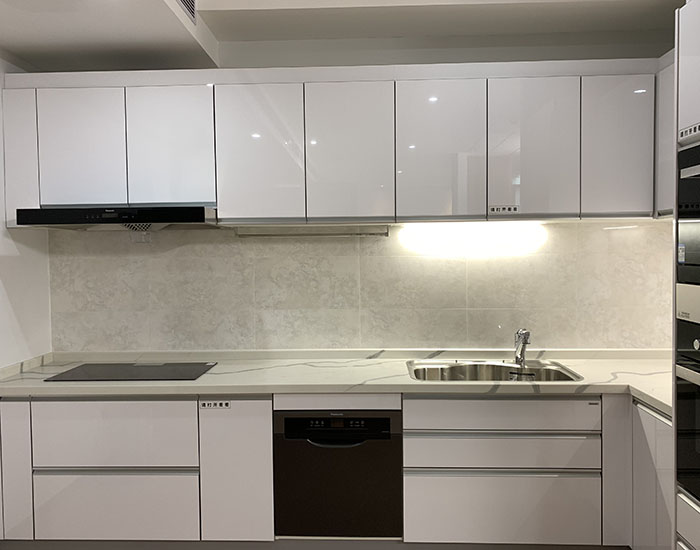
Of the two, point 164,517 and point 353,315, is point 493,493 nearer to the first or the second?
point 353,315

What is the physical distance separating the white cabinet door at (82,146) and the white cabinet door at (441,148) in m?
1.30

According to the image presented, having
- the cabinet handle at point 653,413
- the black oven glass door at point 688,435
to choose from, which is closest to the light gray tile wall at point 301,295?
the cabinet handle at point 653,413

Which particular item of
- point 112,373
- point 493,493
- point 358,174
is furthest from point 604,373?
point 112,373

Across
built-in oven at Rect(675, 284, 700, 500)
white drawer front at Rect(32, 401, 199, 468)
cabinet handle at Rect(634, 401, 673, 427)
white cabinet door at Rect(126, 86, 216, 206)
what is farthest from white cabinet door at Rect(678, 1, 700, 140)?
white drawer front at Rect(32, 401, 199, 468)

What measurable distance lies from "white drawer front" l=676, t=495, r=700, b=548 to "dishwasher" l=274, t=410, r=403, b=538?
108 cm

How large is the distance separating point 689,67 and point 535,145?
3.32ft

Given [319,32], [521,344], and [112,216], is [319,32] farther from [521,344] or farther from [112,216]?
[521,344]

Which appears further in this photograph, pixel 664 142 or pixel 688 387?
pixel 664 142

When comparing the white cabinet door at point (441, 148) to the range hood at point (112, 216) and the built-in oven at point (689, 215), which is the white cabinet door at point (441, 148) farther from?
the built-in oven at point (689, 215)

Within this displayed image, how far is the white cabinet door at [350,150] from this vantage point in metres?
2.85

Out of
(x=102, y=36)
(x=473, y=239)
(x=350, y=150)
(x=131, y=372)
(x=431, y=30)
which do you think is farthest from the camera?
(x=473, y=239)

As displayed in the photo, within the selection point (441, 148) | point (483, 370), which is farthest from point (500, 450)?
point (441, 148)

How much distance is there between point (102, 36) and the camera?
2756 mm

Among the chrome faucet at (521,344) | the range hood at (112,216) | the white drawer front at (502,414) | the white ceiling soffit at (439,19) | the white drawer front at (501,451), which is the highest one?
the white ceiling soffit at (439,19)
